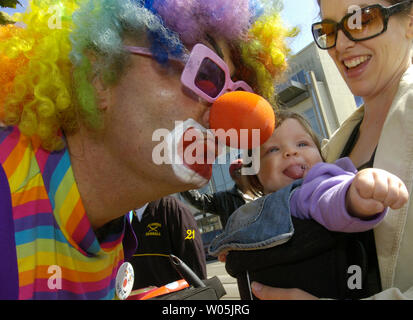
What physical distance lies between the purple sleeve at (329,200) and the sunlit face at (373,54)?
393 mm

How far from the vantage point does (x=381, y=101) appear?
1597mm

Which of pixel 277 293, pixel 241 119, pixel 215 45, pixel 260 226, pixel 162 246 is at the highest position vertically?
pixel 215 45

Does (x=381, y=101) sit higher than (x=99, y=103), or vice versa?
(x=99, y=103)

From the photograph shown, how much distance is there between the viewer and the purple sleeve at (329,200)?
1.20m

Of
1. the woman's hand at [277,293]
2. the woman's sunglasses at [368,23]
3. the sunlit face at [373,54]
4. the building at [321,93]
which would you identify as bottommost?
the woman's hand at [277,293]

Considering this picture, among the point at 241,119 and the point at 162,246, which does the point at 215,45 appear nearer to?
the point at 241,119

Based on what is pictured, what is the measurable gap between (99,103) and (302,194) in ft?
3.30

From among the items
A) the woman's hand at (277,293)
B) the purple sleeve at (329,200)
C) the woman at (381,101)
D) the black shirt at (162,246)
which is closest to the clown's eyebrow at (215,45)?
the woman at (381,101)

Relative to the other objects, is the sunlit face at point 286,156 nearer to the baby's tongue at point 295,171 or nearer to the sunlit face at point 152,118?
the baby's tongue at point 295,171

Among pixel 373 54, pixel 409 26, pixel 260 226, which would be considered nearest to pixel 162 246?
pixel 260 226

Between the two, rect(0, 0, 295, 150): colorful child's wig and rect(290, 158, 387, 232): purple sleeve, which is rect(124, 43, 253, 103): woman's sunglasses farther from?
rect(290, 158, 387, 232): purple sleeve
